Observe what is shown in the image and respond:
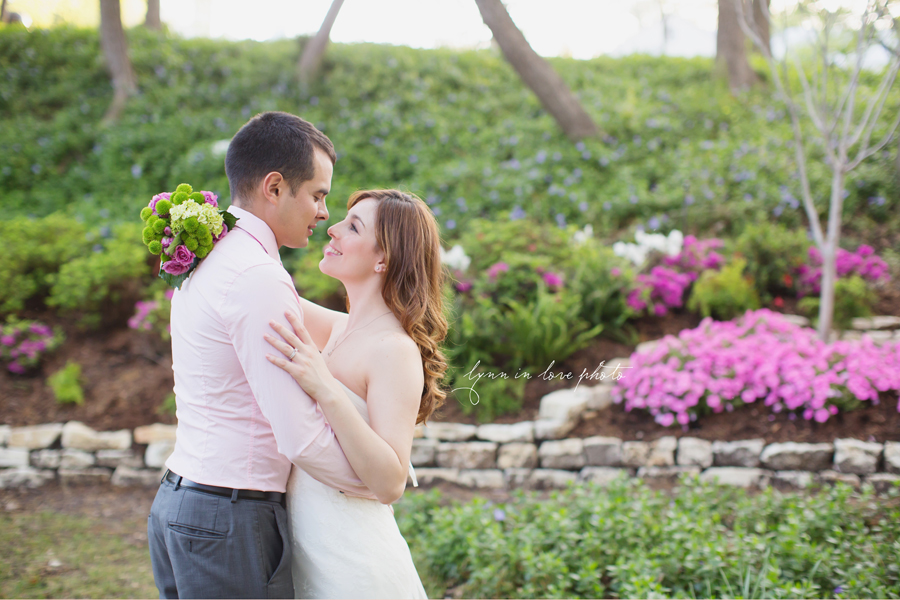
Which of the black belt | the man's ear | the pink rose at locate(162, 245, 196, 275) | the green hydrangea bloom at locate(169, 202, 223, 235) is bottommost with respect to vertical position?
the black belt

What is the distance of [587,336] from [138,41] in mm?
10951

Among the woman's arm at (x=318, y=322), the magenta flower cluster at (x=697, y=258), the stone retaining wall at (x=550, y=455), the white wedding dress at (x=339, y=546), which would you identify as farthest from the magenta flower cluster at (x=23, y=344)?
the magenta flower cluster at (x=697, y=258)

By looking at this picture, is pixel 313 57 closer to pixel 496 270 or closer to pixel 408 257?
pixel 496 270

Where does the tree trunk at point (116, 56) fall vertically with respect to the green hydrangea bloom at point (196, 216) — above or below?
above

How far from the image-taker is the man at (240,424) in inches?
62.0

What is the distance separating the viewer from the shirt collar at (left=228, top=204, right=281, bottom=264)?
179 cm

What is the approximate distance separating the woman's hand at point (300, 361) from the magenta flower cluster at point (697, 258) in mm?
4933

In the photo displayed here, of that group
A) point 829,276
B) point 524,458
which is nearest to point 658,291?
point 829,276

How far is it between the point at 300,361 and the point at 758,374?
3.83 m

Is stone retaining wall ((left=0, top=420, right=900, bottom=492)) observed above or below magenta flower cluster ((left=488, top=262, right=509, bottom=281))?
below

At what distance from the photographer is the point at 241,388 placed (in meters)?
1.67

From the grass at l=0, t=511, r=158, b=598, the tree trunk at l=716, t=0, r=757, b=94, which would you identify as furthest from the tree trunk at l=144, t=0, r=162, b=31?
the grass at l=0, t=511, r=158, b=598

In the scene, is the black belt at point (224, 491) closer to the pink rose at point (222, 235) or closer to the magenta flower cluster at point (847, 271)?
the pink rose at point (222, 235)

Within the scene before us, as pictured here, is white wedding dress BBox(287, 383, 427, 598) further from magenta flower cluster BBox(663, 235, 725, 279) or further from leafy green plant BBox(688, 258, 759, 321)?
magenta flower cluster BBox(663, 235, 725, 279)
